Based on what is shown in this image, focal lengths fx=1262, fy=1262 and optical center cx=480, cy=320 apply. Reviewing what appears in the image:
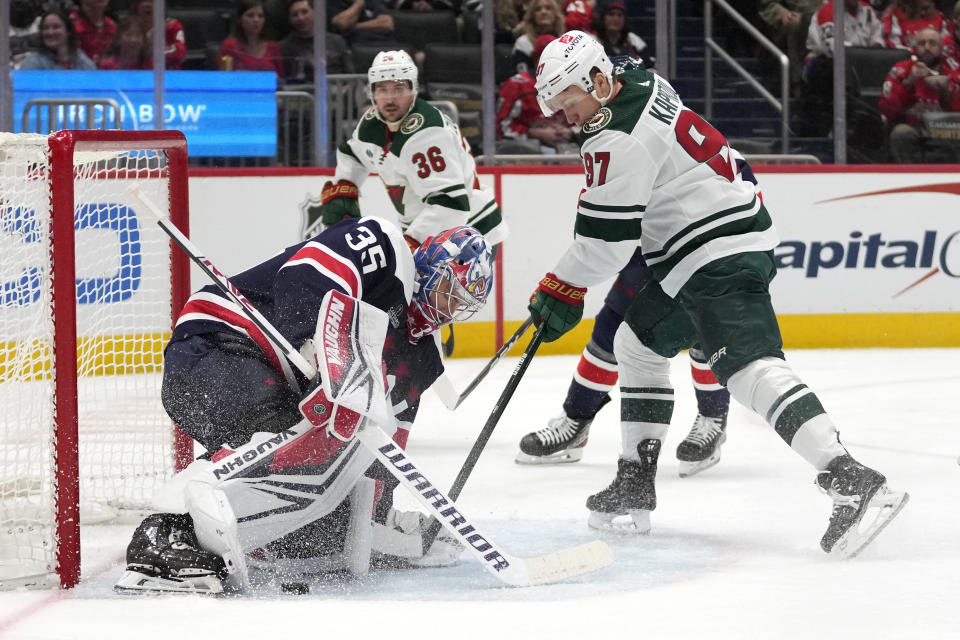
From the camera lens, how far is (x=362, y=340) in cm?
219

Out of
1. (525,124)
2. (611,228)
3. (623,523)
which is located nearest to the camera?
(611,228)

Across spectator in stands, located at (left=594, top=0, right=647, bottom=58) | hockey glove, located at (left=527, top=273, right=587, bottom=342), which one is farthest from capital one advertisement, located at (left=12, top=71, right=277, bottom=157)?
hockey glove, located at (left=527, top=273, right=587, bottom=342)

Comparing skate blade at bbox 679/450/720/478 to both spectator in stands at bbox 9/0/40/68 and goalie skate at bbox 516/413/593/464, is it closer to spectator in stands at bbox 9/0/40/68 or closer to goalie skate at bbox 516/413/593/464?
goalie skate at bbox 516/413/593/464

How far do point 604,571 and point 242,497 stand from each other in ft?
2.35

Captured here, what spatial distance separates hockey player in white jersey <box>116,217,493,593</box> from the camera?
2.15 meters

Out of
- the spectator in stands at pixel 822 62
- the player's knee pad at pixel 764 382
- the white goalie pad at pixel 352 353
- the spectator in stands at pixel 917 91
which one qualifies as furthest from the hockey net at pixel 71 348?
the spectator in stands at pixel 917 91

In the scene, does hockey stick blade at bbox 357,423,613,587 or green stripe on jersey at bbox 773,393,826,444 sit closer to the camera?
hockey stick blade at bbox 357,423,613,587

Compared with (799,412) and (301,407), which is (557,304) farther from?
(301,407)

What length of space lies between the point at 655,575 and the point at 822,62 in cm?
437

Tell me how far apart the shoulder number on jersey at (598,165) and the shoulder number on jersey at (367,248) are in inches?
21.3

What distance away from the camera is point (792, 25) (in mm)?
6234

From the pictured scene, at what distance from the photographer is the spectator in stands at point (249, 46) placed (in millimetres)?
5684

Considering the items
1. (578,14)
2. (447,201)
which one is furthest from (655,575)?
(578,14)

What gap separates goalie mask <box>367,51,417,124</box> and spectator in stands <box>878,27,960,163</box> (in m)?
3.05
